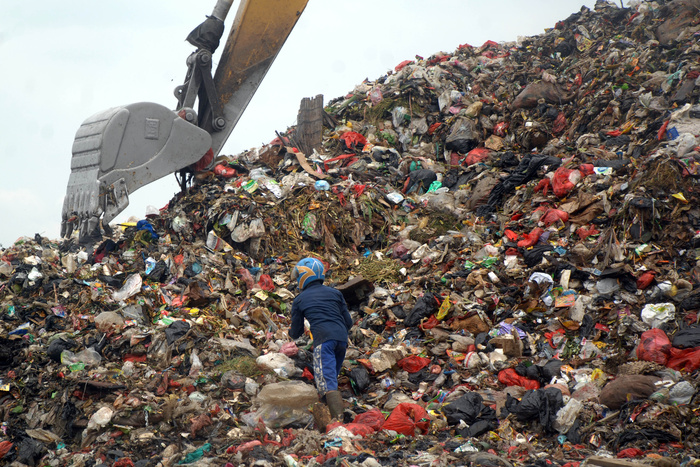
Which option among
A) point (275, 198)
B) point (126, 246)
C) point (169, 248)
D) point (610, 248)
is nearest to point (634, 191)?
point (610, 248)

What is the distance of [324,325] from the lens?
4.70 metres

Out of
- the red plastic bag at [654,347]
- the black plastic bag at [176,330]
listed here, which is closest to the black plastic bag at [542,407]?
the red plastic bag at [654,347]

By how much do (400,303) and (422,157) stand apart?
3511 millimetres

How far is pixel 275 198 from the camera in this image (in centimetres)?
780

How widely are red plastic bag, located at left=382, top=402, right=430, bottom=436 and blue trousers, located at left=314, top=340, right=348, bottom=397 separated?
566mm

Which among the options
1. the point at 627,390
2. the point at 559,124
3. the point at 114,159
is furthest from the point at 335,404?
the point at 559,124

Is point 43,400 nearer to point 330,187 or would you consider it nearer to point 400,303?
point 400,303

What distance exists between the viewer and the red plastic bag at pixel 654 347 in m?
4.39

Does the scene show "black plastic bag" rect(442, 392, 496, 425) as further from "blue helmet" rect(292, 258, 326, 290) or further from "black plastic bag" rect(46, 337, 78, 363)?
"black plastic bag" rect(46, 337, 78, 363)

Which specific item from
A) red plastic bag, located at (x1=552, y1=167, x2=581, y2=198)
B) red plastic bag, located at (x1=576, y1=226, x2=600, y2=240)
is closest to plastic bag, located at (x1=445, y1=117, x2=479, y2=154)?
red plastic bag, located at (x1=552, y1=167, x2=581, y2=198)

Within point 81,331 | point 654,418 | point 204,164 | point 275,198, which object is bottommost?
point 654,418

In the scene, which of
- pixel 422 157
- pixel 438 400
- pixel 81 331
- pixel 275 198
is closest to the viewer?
pixel 438 400

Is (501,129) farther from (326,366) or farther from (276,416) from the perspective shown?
(276,416)

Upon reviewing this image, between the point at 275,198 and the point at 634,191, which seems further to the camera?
the point at 275,198
